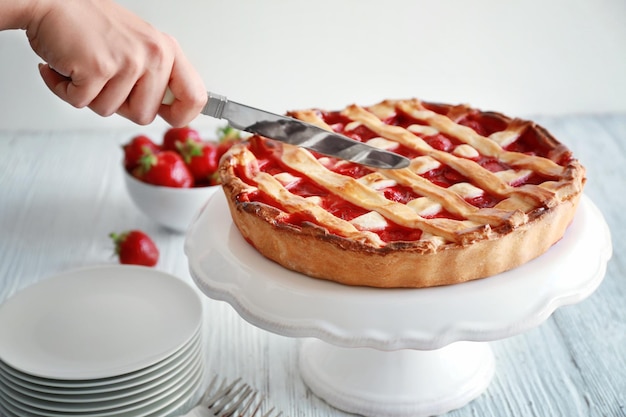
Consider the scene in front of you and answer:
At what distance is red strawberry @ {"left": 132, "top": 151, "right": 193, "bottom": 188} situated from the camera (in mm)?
2168

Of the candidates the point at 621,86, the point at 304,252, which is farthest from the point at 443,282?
the point at 621,86

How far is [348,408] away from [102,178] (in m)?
1.32

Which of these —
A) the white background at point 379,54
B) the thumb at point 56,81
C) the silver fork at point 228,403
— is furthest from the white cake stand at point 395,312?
the white background at point 379,54

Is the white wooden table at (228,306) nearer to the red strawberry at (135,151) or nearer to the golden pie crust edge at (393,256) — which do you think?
the red strawberry at (135,151)

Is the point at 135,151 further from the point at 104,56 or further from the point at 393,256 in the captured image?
the point at 393,256

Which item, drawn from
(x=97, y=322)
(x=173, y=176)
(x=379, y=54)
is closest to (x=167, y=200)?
(x=173, y=176)

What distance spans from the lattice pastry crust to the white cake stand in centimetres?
4

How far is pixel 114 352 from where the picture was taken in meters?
1.55

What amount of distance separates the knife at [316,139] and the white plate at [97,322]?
0.38 metres

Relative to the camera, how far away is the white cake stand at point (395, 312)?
135cm

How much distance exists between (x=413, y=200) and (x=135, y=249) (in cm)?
83

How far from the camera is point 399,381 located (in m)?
1.62

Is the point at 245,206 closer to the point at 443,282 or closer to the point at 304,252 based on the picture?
the point at 304,252

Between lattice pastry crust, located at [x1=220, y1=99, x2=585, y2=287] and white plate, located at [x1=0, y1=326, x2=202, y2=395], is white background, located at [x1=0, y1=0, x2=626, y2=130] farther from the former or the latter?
white plate, located at [x1=0, y1=326, x2=202, y2=395]
